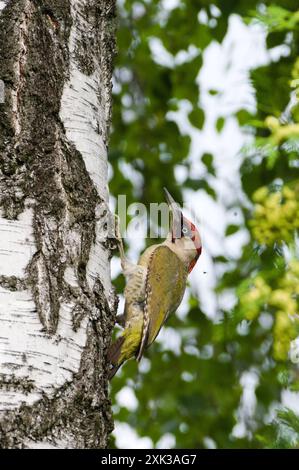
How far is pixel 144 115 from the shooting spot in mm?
5648

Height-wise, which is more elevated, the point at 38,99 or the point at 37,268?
the point at 38,99

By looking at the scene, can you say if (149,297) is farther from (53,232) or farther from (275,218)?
(53,232)

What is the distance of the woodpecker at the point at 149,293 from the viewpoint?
10.8 ft

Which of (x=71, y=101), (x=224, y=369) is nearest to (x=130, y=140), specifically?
(x=224, y=369)

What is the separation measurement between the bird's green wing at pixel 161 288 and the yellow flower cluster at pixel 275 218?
2.50ft

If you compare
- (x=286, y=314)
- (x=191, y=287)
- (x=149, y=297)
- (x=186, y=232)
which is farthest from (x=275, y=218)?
(x=191, y=287)

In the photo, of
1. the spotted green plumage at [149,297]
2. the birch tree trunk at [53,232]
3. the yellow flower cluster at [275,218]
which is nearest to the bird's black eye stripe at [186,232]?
the spotted green plumage at [149,297]

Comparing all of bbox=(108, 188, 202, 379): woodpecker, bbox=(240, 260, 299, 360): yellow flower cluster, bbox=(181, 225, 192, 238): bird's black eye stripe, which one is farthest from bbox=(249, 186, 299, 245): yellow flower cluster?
bbox=(181, 225, 192, 238): bird's black eye stripe

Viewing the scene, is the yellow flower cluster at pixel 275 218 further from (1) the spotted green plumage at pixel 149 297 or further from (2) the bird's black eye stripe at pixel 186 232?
(2) the bird's black eye stripe at pixel 186 232

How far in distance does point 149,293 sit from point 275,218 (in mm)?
1000

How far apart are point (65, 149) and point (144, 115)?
11.6ft
